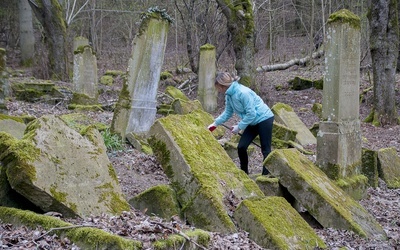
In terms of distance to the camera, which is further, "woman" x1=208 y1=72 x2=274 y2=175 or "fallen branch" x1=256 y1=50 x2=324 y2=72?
"fallen branch" x1=256 y1=50 x2=324 y2=72

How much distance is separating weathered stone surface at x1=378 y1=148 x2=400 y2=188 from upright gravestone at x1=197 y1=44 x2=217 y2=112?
7720 mm

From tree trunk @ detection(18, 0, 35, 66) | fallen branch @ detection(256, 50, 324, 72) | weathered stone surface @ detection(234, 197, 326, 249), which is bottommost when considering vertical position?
weathered stone surface @ detection(234, 197, 326, 249)

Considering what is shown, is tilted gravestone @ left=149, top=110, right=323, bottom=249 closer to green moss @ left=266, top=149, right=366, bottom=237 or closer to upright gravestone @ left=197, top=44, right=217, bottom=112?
green moss @ left=266, top=149, right=366, bottom=237

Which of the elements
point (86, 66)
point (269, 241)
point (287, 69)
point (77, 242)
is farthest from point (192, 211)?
point (287, 69)

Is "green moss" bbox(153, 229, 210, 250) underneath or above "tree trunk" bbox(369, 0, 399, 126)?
underneath

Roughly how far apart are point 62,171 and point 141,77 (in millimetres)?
4964

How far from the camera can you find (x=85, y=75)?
47.2ft

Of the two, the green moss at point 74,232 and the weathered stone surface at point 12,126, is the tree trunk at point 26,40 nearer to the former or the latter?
the weathered stone surface at point 12,126

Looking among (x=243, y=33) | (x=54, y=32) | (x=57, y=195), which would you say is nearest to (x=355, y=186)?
(x=57, y=195)

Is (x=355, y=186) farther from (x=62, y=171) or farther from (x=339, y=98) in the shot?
(x=62, y=171)

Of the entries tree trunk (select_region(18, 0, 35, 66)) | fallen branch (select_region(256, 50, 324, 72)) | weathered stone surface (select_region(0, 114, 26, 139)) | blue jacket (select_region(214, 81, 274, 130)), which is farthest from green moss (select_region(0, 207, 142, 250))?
tree trunk (select_region(18, 0, 35, 66))

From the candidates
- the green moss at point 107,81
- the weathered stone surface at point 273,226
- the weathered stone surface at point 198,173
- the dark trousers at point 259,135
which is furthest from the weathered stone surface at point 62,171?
the green moss at point 107,81

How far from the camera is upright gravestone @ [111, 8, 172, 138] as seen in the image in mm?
9227

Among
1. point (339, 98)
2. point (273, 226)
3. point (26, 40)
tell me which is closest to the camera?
point (273, 226)
